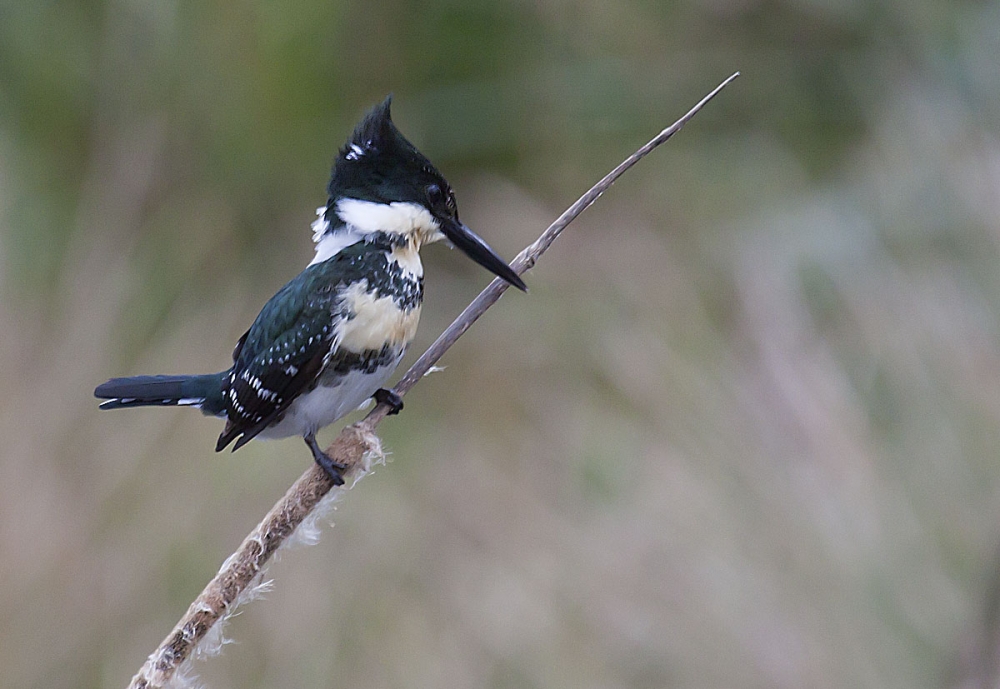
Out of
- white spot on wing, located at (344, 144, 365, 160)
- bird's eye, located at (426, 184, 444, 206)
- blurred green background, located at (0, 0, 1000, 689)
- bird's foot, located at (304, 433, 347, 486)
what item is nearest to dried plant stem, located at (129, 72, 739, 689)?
bird's foot, located at (304, 433, 347, 486)

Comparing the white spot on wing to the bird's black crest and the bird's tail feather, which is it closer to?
the bird's black crest

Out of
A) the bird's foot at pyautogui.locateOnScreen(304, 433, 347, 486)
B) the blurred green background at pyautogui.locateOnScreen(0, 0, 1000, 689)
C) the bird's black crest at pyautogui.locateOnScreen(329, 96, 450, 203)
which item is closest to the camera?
the bird's foot at pyautogui.locateOnScreen(304, 433, 347, 486)

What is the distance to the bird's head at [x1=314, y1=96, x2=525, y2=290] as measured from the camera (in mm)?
1162

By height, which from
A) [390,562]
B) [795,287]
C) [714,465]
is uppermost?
[795,287]

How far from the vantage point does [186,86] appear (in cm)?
271

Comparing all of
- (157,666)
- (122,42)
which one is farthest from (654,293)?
(157,666)

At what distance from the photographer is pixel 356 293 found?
1.16 meters

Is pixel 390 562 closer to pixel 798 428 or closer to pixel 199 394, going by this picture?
pixel 798 428

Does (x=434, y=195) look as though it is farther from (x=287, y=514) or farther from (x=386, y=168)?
(x=287, y=514)

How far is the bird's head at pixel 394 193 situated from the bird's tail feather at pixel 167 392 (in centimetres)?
28

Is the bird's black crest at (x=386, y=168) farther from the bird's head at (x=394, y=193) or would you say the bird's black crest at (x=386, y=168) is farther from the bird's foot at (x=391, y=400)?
the bird's foot at (x=391, y=400)

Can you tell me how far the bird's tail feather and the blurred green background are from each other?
103 cm

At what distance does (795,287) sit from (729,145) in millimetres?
826

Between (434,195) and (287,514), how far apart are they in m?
0.39
